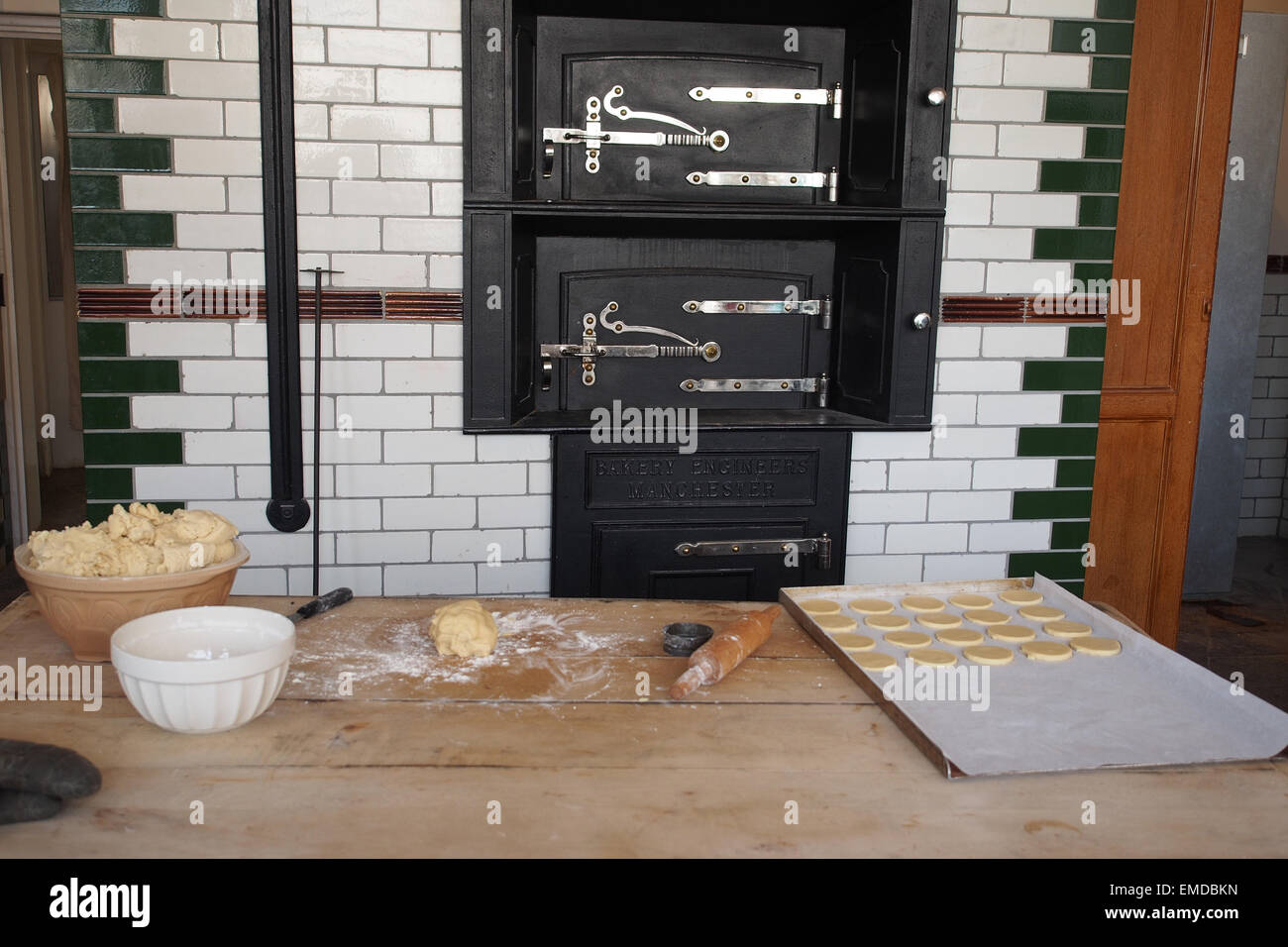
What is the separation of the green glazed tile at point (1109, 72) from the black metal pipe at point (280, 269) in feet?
8.02

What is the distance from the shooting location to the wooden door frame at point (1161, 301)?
3.80 meters

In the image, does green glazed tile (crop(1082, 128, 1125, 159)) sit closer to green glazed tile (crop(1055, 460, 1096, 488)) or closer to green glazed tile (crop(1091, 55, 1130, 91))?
green glazed tile (crop(1091, 55, 1130, 91))

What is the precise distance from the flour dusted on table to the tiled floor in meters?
3.81

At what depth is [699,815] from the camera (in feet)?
4.79

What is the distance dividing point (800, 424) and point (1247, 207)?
2.97 meters

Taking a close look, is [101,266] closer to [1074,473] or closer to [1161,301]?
[1074,473]

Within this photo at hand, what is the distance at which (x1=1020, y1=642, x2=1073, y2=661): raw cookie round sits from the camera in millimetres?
2035

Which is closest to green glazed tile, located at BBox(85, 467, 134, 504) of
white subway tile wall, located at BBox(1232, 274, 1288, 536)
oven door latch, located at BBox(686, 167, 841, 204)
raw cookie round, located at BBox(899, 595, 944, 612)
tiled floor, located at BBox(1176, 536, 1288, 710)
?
oven door latch, located at BBox(686, 167, 841, 204)

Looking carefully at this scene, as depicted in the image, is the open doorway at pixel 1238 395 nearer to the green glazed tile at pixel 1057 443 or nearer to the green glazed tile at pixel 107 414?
the green glazed tile at pixel 1057 443

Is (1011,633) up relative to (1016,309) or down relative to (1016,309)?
down

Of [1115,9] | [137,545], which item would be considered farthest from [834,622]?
[1115,9]

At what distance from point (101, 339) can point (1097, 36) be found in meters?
3.15

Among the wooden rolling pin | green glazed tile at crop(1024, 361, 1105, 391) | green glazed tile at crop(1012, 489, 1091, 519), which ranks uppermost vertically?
green glazed tile at crop(1024, 361, 1105, 391)

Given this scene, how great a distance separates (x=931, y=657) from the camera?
2012 millimetres
